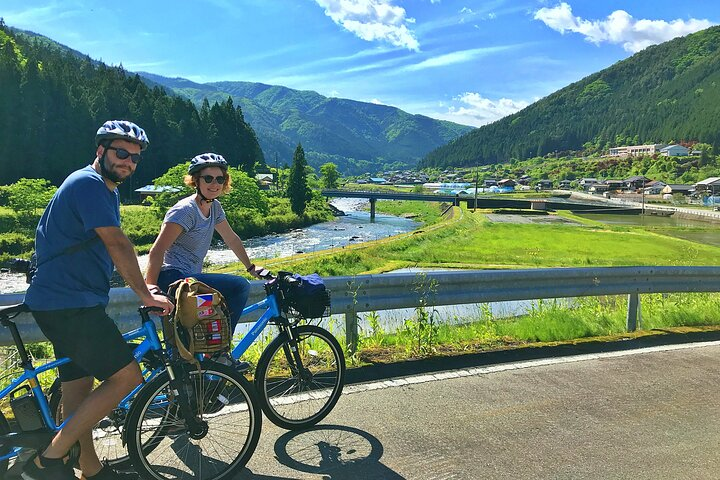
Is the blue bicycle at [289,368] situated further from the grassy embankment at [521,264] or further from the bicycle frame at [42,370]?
the grassy embankment at [521,264]

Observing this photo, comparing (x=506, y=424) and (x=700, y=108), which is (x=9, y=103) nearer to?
(x=506, y=424)

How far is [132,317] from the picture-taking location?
4508 mm

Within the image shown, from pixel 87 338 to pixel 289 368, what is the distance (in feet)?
5.68

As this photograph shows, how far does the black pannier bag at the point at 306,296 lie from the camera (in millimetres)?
3777

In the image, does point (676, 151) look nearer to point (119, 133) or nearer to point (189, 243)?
point (189, 243)

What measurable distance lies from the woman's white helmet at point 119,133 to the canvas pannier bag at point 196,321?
0.89 m

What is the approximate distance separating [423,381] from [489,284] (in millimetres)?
1945

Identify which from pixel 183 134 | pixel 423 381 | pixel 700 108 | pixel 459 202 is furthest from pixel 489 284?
pixel 700 108

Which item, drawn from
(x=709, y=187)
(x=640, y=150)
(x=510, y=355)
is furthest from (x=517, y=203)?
(x=640, y=150)

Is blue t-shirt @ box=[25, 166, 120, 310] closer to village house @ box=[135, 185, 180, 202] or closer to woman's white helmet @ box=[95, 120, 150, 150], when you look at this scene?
woman's white helmet @ box=[95, 120, 150, 150]

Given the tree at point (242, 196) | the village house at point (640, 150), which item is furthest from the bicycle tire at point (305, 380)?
the village house at point (640, 150)

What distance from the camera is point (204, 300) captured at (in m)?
3.03

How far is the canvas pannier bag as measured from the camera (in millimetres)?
2986

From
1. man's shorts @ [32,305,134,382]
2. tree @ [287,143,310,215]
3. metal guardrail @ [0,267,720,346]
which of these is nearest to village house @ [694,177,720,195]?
tree @ [287,143,310,215]
